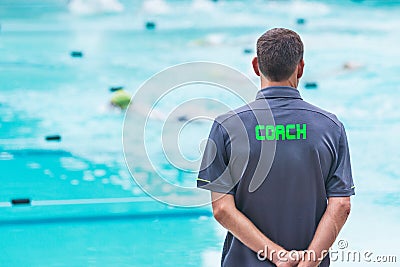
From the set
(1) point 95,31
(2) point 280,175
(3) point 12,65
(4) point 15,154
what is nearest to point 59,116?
(4) point 15,154

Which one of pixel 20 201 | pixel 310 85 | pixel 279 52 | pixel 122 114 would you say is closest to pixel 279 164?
pixel 279 52

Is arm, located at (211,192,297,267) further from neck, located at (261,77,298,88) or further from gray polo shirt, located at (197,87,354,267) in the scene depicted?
neck, located at (261,77,298,88)

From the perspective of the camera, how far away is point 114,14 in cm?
882

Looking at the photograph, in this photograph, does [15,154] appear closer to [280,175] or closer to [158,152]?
[158,152]

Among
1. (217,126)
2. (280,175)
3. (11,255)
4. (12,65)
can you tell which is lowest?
(11,255)

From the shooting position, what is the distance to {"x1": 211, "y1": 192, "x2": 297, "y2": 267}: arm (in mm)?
2148

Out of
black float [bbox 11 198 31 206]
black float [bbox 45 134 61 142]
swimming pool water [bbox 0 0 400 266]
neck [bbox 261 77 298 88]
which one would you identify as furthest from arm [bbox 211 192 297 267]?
black float [bbox 45 134 61 142]

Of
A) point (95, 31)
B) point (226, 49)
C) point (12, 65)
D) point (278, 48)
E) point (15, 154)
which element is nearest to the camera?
point (278, 48)

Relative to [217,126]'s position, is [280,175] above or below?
below

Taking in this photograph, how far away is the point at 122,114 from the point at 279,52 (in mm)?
3851

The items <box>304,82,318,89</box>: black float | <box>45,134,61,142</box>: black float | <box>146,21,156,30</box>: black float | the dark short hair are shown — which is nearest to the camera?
the dark short hair

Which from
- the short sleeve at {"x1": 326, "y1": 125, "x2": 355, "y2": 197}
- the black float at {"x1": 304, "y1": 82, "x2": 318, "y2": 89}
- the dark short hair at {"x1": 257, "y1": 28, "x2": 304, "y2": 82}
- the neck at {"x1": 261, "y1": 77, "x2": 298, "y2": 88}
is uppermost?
the dark short hair at {"x1": 257, "y1": 28, "x2": 304, "y2": 82}

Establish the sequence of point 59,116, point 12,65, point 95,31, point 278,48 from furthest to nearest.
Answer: point 95,31, point 12,65, point 59,116, point 278,48

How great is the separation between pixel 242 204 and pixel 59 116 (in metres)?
3.77
